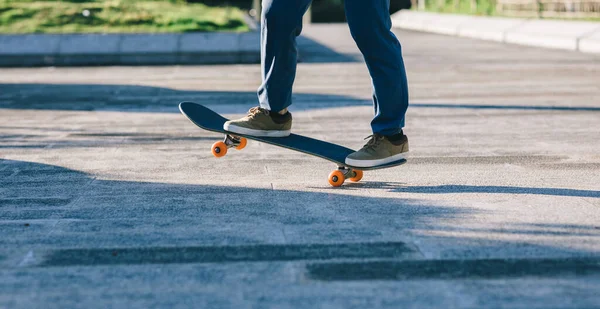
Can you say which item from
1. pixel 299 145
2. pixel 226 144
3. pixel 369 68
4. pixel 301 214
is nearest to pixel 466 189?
pixel 369 68

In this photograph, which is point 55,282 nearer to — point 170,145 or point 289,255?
point 289,255

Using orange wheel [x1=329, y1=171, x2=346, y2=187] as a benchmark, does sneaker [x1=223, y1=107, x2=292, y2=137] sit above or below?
above

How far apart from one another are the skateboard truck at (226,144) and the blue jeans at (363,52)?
1.14 ft

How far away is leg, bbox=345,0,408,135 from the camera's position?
171 inches

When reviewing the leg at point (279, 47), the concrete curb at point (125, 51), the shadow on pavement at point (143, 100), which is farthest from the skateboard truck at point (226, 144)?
the concrete curb at point (125, 51)

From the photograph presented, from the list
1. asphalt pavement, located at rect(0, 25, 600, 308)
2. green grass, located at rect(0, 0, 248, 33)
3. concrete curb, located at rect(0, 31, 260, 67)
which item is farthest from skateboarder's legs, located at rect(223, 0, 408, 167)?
green grass, located at rect(0, 0, 248, 33)

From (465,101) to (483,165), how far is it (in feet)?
12.7

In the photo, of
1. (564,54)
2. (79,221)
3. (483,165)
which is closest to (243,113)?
(483,165)

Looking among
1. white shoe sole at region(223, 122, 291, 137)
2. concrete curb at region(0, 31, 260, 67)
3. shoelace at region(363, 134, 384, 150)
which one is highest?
white shoe sole at region(223, 122, 291, 137)

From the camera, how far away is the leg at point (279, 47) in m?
4.42

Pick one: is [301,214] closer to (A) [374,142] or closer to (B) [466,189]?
(A) [374,142]

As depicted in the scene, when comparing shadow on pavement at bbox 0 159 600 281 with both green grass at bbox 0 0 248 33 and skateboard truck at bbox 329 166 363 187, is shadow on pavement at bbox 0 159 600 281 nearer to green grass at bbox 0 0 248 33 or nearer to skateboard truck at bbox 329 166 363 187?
skateboard truck at bbox 329 166 363 187

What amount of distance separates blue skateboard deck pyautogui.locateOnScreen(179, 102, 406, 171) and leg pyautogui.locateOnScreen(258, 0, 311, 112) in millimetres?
177

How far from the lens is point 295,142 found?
15.7ft
